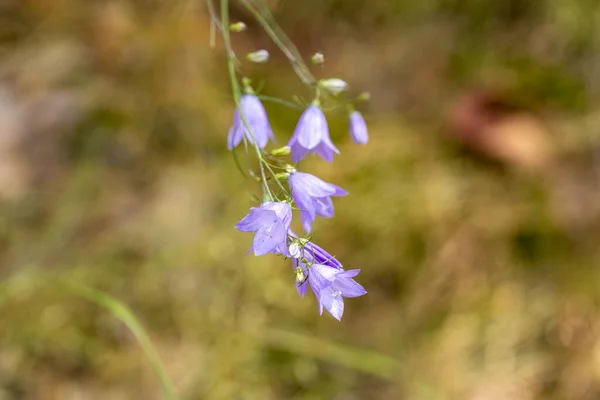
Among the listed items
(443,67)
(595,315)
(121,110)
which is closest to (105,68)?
(121,110)

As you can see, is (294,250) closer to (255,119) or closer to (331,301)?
(331,301)

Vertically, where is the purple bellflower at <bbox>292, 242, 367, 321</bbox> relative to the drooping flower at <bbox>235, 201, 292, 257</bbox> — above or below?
below

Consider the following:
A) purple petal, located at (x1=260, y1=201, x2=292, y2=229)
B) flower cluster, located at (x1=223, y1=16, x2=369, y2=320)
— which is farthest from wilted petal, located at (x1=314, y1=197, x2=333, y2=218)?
purple petal, located at (x1=260, y1=201, x2=292, y2=229)

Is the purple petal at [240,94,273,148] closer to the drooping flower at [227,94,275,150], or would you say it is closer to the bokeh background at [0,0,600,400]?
the drooping flower at [227,94,275,150]

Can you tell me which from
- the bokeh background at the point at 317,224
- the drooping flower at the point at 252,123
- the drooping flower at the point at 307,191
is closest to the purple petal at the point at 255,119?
the drooping flower at the point at 252,123

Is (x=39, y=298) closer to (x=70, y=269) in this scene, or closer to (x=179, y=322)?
(x=70, y=269)

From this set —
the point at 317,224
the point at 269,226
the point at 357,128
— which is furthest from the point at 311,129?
the point at 317,224
